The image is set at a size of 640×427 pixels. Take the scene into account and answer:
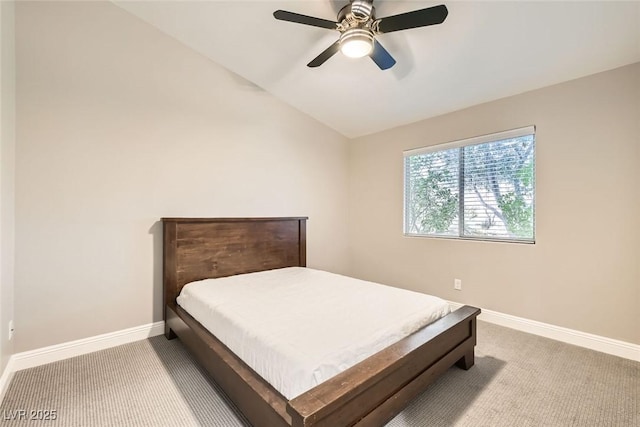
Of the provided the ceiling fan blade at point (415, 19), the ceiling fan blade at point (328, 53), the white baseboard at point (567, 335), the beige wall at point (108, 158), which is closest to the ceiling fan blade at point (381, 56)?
the ceiling fan blade at point (415, 19)

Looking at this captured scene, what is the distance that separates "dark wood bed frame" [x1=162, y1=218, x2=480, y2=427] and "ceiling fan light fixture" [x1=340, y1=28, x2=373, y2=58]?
1.94 meters

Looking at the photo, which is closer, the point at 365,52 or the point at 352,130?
the point at 365,52

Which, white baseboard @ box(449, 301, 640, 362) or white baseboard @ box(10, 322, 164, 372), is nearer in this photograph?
white baseboard @ box(10, 322, 164, 372)

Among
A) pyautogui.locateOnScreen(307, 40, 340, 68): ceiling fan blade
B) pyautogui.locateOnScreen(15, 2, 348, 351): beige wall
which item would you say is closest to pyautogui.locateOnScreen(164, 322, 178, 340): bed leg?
pyautogui.locateOnScreen(15, 2, 348, 351): beige wall

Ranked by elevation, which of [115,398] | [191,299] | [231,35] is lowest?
[115,398]

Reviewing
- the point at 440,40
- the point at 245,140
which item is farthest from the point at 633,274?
the point at 245,140

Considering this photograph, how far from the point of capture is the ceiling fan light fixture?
2.00m

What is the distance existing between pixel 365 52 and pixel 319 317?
1.88 m

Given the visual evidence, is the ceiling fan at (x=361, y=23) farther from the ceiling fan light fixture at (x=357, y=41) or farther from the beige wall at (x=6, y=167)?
the beige wall at (x=6, y=167)

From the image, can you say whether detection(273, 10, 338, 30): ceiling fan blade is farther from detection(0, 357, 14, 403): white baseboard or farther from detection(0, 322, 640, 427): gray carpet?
detection(0, 357, 14, 403): white baseboard

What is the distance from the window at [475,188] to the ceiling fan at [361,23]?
5.66ft

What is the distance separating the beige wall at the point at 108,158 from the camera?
224cm

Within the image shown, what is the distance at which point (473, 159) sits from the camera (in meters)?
3.29

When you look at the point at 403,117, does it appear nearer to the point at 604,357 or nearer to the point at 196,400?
the point at 604,357
